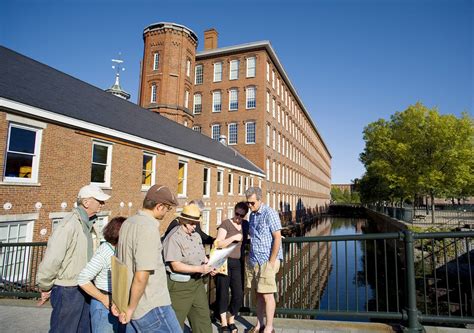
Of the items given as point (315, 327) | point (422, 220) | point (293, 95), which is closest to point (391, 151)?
point (422, 220)

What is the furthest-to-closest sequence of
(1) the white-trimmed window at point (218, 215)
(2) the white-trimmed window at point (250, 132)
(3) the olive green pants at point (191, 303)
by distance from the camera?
1. (2) the white-trimmed window at point (250, 132)
2. (1) the white-trimmed window at point (218, 215)
3. (3) the olive green pants at point (191, 303)

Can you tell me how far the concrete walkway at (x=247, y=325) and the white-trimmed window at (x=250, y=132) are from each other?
31.5 metres

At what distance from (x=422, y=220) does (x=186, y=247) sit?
34144 mm

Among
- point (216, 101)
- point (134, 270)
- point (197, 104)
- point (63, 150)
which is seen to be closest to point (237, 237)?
point (134, 270)

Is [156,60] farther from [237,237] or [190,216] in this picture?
[190,216]

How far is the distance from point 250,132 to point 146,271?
34.2 m

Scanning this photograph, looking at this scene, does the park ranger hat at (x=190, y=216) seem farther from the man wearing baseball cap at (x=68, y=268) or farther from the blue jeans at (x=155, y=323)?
the man wearing baseball cap at (x=68, y=268)

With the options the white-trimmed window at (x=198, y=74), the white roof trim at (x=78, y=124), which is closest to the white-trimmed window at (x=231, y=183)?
the white roof trim at (x=78, y=124)

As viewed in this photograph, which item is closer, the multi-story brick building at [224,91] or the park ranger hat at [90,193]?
the park ranger hat at [90,193]

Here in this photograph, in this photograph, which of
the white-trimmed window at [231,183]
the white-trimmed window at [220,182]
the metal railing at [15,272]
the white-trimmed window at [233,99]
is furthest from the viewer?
the white-trimmed window at [233,99]

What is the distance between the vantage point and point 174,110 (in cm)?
3419

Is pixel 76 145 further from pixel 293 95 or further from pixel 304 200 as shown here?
pixel 304 200

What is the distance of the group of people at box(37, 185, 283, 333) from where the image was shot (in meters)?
2.39

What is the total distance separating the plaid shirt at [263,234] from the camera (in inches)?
152
